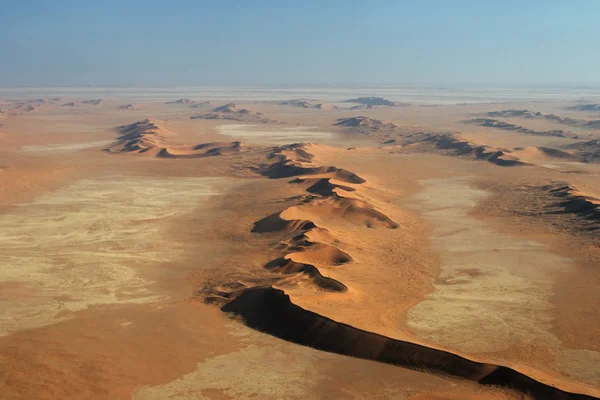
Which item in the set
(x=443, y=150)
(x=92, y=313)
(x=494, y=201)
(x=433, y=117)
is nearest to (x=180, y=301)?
(x=92, y=313)

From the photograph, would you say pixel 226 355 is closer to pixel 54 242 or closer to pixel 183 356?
pixel 183 356

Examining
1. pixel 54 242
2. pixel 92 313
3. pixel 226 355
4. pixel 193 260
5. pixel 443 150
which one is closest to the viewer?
pixel 226 355

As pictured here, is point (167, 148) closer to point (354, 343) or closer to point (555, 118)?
point (354, 343)

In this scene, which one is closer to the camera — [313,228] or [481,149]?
[313,228]

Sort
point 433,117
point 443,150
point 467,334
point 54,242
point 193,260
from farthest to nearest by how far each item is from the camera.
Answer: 1. point 433,117
2. point 443,150
3. point 54,242
4. point 193,260
5. point 467,334

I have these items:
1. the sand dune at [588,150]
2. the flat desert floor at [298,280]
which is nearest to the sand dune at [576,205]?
the flat desert floor at [298,280]

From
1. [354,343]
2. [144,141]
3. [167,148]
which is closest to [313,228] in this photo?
[354,343]

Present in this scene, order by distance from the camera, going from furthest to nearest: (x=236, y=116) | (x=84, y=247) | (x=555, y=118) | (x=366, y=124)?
(x=236, y=116), (x=555, y=118), (x=366, y=124), (x=84, y=247)
